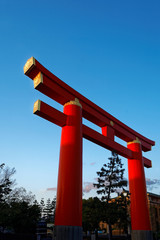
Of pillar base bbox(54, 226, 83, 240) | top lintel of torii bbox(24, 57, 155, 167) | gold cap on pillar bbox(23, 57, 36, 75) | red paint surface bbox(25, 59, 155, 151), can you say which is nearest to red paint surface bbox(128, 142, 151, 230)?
top lintel of torii bbox(24, 57, 155, 167)

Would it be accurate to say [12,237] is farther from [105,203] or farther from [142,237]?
[142,237]

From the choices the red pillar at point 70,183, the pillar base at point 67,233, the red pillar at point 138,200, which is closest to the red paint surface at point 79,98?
the red pillar at point 70,183

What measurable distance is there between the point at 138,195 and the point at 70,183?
18.4ft

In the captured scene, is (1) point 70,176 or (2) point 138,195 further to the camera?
(2) point 138,195

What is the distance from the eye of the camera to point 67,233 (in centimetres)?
769

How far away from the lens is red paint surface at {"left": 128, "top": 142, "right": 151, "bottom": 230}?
1173 cm

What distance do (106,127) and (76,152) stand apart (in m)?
3.81

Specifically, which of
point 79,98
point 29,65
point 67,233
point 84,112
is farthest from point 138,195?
point 29,65

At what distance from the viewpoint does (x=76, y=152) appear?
9055 millimetres

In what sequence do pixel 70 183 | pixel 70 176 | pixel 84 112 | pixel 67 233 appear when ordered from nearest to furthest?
1. pixel 67 233
2. pixel 70 183
3. pixel 70 176
4. pixel 84 112

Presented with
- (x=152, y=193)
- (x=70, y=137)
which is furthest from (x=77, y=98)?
(x=152, y=193)

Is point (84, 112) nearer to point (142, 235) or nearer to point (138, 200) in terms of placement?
point (138, 200)

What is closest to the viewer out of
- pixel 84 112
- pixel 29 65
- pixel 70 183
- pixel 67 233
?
pixel 67 233

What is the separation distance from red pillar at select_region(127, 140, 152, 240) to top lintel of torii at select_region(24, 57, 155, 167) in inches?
30.3
